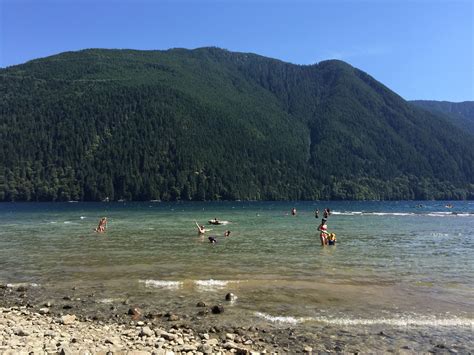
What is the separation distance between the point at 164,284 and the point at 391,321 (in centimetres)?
1039

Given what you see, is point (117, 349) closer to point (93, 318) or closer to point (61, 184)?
point (93, 318)

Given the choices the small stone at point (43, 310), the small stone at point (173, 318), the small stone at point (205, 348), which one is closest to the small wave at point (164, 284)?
the small stone at point (173, 318)

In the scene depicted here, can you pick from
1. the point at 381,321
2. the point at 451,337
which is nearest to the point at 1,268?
the point at 381,321

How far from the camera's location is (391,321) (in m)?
14.0

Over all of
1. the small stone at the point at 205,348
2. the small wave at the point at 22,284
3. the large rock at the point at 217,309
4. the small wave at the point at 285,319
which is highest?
the small stone at the point at 205,348

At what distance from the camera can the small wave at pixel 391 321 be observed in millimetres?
13695

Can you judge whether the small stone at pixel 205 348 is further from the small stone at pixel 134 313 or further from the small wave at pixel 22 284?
the small wave at pixel 22 284

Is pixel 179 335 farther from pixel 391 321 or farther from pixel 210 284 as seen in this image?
pixel 210 284

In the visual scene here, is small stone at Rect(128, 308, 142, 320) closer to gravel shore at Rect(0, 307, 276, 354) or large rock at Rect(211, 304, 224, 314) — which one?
gravel shore at Rect(0, 307, 276, 354)

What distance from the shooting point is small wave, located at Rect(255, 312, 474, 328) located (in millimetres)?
13695

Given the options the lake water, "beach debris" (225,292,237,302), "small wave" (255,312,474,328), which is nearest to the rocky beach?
"small wave" (255,312,474,328)

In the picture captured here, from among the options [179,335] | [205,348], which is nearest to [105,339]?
[179,335]

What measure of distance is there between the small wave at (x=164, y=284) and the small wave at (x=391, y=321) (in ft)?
19.4

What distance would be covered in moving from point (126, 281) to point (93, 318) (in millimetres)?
6450
